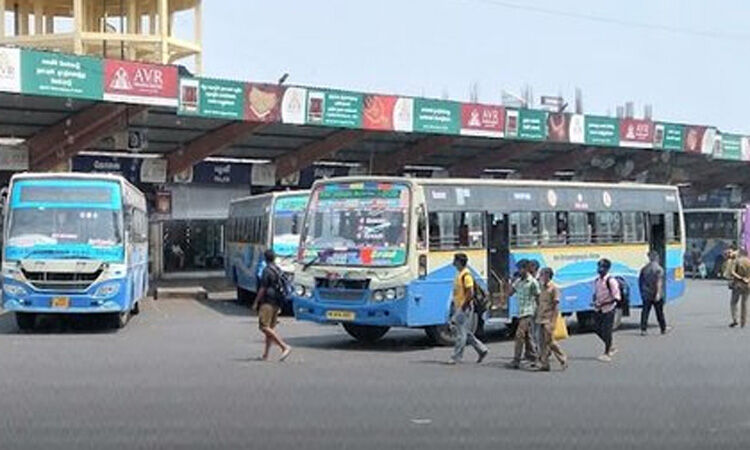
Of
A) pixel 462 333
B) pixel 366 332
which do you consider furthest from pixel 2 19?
pixel 462 333

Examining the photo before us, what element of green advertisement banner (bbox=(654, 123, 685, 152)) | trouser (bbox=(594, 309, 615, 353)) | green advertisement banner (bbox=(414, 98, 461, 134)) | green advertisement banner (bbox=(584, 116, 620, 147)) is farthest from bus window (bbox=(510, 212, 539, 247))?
green advertisement banner (bbox=(654, 123, 685, 152))

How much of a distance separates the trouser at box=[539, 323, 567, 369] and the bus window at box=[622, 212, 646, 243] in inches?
317

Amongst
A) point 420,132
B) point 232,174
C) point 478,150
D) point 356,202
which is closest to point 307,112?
point 420,132

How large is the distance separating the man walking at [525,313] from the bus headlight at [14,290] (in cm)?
913

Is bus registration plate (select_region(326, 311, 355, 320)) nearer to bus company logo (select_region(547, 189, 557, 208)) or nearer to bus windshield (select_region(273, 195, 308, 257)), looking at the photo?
bus company logo (select_region(547, 189, 557, 208))

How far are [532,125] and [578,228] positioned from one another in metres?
16.5

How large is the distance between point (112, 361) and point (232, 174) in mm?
23719

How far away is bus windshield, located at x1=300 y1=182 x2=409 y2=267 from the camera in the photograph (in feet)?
58.6

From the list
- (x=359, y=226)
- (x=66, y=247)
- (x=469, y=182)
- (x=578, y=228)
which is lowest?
(x=66, y=247)

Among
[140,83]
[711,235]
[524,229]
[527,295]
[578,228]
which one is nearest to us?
[527,295]

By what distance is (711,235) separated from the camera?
151 ft

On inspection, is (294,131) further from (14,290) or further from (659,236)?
(14,290)

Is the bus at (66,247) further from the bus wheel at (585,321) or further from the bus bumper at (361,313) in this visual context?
the bus wheel at (585,321)

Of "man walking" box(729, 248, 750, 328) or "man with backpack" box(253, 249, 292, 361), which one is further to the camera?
"man walking" box(729, 248, 750, 328)
